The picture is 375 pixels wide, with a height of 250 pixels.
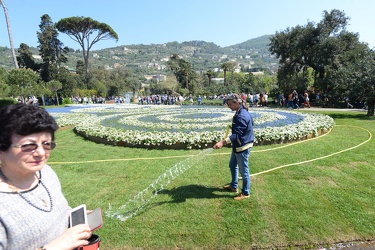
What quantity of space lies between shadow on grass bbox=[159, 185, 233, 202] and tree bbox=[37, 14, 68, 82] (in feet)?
160

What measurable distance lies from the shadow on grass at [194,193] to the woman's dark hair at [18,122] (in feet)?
11.2

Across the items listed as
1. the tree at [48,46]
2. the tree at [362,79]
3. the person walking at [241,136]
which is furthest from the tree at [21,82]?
the tree at [362,79]

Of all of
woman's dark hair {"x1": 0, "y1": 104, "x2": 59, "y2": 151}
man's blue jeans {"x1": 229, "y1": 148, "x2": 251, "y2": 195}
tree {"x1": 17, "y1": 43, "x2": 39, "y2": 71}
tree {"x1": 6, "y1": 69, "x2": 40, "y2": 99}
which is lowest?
man's blue jeans {"x1": 229, "y1": 148, "x2": 251, "y2": 195}

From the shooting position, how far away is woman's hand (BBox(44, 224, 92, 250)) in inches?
61.4

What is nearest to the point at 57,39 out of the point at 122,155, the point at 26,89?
the point at 26,89

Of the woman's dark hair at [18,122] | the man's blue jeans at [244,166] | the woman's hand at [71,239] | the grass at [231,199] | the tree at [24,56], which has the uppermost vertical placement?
the tree at [24,56]

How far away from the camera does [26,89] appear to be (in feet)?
86.4

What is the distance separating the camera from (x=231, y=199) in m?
4.63

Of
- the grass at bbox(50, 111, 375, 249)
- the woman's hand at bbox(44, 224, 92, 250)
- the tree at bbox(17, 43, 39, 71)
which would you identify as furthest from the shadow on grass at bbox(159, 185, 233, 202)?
the tree at bbox(17, 43, 39, 71)

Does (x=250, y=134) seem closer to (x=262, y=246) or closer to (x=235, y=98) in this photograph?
(x=235, y=98)

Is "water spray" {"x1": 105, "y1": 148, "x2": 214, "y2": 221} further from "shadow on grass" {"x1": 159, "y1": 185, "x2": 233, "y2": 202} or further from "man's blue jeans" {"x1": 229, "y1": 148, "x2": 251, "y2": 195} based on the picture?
"man's blue jeans" {"x1": 229, "y1": 148, "x2": 251, "y2": 195}

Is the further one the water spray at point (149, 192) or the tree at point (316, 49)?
the tree at point (316, 49)

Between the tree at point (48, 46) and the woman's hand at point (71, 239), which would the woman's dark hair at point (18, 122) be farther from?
the tree at point (48, 46)

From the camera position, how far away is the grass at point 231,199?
356 cm
